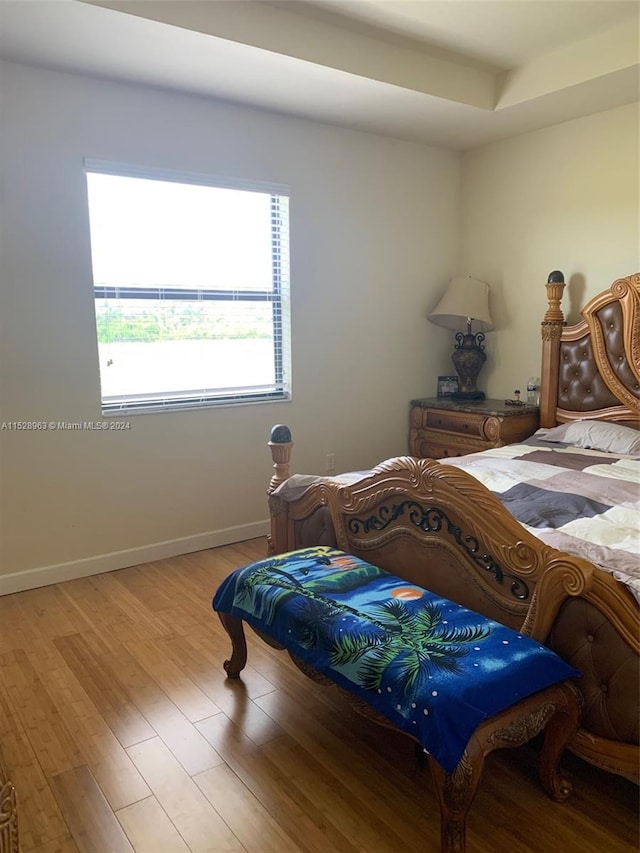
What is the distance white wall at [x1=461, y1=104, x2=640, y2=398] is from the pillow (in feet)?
2.45

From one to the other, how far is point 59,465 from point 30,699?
1.25 m

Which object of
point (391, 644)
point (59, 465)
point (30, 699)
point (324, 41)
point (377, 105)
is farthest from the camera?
point (377, 105)

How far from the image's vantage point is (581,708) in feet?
5.27

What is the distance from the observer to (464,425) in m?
3.92

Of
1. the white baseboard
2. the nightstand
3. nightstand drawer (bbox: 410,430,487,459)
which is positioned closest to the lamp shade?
the nightstand

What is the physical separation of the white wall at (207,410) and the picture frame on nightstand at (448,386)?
0.13 m

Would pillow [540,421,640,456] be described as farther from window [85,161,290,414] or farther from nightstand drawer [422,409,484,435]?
window [85,161,290,414]

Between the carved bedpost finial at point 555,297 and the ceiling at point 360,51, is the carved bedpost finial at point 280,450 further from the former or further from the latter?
the carved bedpost finial at point 555,297

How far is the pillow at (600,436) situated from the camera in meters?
3.12

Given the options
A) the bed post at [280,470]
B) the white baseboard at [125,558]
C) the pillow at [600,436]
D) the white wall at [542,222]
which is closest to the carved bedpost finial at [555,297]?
the white wall at [542,222]

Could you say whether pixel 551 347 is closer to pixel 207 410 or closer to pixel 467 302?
pixel 467 302

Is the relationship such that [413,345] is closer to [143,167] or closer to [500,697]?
[143,167]

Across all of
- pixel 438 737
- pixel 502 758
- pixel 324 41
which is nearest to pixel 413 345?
pixel 324 41

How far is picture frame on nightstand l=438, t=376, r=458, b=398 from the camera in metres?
4.39
